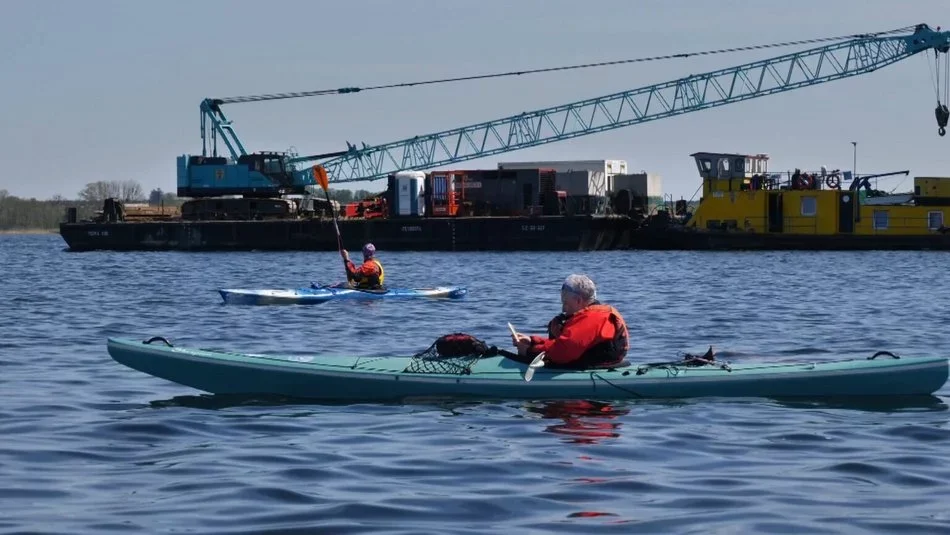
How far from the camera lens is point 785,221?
60031 mm

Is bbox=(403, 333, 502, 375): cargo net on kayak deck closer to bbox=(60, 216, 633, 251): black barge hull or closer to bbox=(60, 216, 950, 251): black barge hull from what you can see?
bbox=(60, 216, 950, 251): black barge hull

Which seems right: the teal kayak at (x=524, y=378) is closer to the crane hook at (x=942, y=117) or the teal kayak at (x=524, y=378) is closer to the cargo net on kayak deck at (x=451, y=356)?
the cargo net on kayak deck at (x=451, y=356)

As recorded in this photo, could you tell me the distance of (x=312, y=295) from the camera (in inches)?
1079

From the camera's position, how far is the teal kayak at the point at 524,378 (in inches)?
505

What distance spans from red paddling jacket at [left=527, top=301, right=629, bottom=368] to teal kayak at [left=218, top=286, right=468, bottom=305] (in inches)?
561

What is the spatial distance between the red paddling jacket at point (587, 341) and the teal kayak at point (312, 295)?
46.7ft

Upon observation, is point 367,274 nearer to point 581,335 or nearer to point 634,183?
point 581,335

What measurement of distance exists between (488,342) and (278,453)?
9.50m

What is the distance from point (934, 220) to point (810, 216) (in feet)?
16.8

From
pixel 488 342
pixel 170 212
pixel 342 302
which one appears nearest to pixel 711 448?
pixel 488 342

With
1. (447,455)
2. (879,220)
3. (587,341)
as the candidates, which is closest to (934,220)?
(879,220)

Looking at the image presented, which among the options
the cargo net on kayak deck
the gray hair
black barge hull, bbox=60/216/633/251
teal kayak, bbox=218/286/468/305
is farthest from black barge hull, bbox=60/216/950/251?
the gray hair

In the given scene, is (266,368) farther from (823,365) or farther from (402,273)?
(402,273)

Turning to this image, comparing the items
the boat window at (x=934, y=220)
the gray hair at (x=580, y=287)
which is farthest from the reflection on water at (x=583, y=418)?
the boat window at (x=934, y=220)
